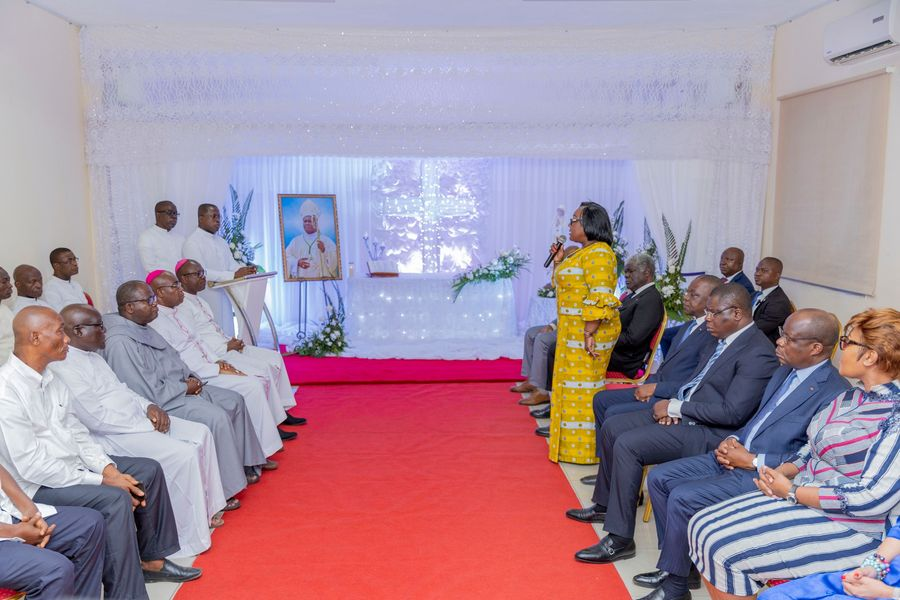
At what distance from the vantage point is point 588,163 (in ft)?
34.5

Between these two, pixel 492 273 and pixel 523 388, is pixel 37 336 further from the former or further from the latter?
pixel 492 273

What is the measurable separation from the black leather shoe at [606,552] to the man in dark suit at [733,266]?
125 inches

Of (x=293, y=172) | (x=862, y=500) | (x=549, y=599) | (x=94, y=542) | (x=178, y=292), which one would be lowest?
(x=549, y=599)

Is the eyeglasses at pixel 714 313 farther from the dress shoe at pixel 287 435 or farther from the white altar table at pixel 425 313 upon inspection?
the white altar table at pixel 425 313

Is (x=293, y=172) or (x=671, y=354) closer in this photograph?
(x=671, y=354)

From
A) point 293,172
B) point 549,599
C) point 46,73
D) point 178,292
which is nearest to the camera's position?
point 549,599

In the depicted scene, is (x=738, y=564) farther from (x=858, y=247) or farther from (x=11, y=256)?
(x=11, y=256)

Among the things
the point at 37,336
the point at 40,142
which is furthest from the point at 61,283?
the point at 37,336

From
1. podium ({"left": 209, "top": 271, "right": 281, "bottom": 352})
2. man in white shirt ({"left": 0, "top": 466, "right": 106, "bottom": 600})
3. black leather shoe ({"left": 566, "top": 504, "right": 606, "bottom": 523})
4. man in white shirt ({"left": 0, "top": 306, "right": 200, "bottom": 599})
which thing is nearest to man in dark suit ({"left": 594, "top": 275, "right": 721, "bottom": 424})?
black leather shoe ({"left": 566, "top": 504, "right": 606, "bottom": 523})

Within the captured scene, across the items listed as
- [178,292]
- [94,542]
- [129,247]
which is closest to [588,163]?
[129,247]

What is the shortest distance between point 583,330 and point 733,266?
2.09 meters

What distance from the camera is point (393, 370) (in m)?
8.12

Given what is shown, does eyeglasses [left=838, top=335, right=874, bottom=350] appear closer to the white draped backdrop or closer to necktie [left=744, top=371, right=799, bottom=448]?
necktie [left=744, top=371, right=799, bottom=448]

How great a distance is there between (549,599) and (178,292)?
3.07 m
